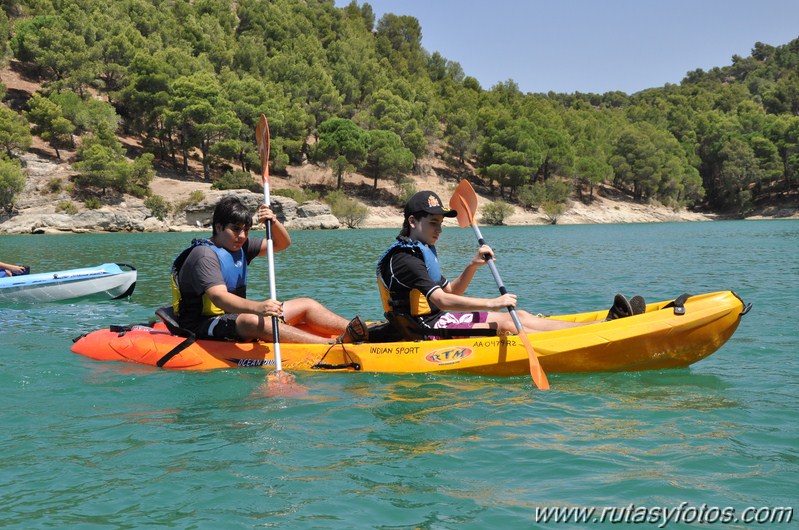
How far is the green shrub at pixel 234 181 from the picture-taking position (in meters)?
51.7

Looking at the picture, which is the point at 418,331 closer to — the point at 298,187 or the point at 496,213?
the point at 496,213

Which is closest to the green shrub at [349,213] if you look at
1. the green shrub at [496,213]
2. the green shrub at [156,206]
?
the green shrub at [496,213]

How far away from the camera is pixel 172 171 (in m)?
54.6

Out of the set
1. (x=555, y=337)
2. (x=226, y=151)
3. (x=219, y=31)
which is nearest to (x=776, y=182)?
(x=226, y=151)

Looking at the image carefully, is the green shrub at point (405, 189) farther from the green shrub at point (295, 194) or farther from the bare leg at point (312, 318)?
the bare leg at point (312, 318)

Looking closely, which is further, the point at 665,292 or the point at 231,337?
the point at 665,292

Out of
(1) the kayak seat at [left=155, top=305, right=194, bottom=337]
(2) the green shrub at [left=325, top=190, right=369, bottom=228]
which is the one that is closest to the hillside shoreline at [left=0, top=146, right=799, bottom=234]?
(2) the green shrub at [left=325, top=190, right=369, bottom=228]

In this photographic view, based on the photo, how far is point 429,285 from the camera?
6.09 metres

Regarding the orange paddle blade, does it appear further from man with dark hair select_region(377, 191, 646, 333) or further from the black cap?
the black cap

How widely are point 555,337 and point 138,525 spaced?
396cm

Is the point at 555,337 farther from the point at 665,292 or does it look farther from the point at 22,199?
the point at 22,199

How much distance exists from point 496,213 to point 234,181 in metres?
21.4

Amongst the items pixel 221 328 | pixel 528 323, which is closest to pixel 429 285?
pixel 528 323

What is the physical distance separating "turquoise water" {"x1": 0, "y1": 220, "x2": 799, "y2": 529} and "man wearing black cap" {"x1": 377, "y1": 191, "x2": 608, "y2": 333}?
608 mm
